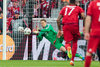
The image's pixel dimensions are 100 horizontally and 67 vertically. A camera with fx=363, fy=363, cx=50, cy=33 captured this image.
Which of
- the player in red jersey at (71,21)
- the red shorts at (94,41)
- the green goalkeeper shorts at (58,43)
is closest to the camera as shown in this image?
the red shorts at (94,41)

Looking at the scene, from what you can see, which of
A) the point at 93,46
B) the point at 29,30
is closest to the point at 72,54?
the point at 93,46

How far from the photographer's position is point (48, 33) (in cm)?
1281

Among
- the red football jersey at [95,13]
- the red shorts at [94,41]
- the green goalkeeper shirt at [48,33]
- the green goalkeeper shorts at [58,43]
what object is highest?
the red football jersey at [95,13]

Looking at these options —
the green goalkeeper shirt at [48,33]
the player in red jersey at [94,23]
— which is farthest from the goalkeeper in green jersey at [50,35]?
the player in red jersey at [94,23]

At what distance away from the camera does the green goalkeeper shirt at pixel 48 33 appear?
41.6ft

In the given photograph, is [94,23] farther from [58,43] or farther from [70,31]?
[58,43]

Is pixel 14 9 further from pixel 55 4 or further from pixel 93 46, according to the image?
pixel 93 46

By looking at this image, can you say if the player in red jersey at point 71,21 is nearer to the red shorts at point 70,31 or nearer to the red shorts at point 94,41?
the red shorts at point 70,31

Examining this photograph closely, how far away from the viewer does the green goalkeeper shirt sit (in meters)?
12.7

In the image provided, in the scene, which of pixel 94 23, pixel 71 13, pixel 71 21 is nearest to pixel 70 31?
pixel 71 21

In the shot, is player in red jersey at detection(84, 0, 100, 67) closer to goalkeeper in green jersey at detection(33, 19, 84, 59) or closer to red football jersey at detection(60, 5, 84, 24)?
red football jersey at detection(60, 5, 84, 24)

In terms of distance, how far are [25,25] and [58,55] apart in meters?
1.64

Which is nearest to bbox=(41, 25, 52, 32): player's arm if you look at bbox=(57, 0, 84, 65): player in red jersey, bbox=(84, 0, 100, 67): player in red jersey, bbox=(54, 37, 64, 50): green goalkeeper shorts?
bbox=(54, 37, 64, 50): green goalkeeper shorts

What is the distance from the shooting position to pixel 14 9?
13.8 meters
